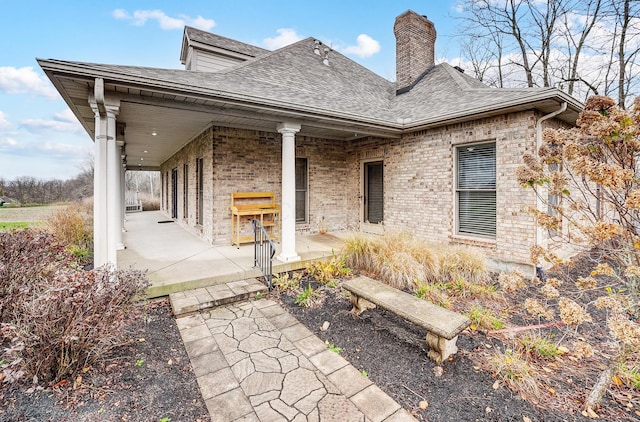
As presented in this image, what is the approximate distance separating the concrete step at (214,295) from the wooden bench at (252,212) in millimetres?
2253

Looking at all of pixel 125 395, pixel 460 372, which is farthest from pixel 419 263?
pixel 125 395

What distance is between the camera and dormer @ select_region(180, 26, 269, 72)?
8344mm

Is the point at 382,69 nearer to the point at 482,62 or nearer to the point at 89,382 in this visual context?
the point at 482,62

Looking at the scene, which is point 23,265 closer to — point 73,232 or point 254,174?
point 73,232

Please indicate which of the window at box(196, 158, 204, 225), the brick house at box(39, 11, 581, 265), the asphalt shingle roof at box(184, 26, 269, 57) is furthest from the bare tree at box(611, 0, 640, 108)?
the window at box(196, 158, 204, 225)

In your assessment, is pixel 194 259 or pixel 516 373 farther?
pixel 194 259

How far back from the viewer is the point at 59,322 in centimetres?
230

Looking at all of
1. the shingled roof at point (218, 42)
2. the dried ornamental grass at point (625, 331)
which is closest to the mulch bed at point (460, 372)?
the dried ornamental grass at point (625, 331)

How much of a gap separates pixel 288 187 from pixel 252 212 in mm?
1661

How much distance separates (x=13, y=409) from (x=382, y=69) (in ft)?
71.3

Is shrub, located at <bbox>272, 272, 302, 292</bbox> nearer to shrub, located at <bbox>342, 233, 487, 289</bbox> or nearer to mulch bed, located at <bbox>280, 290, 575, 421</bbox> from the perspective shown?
mulch bed, located at <bbox>280, 290, 575, 421</bbox>

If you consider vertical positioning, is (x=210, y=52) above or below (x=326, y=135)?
above

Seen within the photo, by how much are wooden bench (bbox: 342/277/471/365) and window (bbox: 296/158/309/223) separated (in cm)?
498

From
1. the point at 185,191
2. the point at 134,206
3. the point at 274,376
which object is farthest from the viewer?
the point at 134,206
